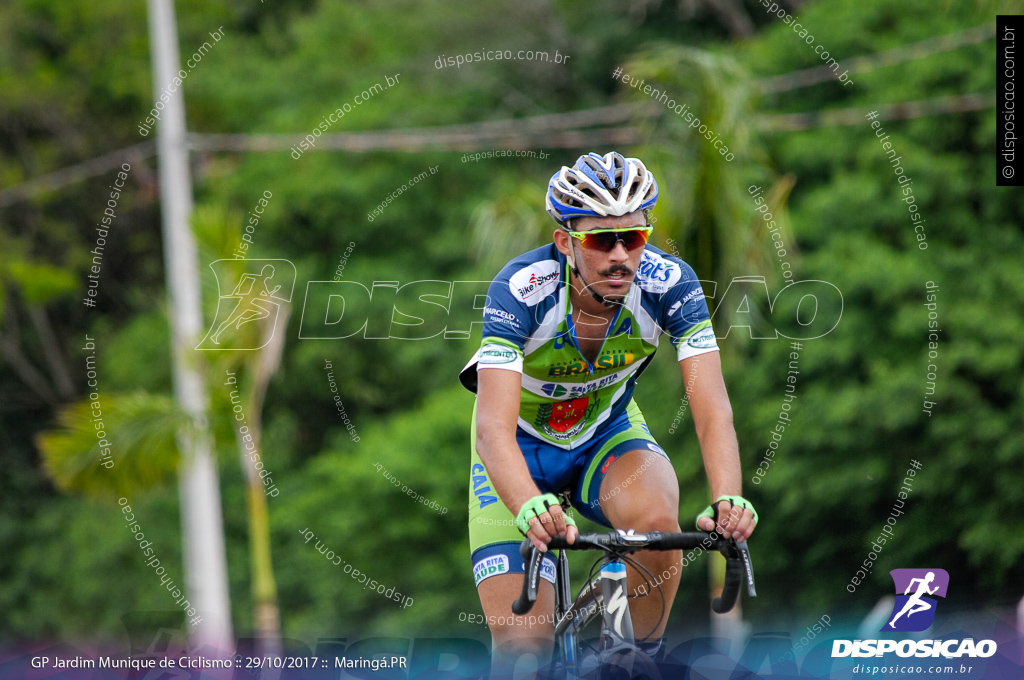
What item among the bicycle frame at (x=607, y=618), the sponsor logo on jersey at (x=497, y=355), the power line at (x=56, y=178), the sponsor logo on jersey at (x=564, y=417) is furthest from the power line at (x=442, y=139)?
the bicycle frame at (x=607, y=618)

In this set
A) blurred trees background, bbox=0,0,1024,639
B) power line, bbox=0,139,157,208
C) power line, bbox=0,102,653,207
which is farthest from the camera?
power line, bbox=0,139,157,208

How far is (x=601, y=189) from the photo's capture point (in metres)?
4.40

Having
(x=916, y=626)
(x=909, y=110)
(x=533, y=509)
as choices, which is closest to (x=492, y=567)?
(x=533, y=509)

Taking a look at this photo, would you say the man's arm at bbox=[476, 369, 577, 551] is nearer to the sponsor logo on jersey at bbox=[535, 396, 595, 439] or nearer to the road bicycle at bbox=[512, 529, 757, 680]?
the road bicycle at bbox=[512, 529, 757, 680]

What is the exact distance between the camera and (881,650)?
4438 mm

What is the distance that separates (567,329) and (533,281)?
0.86 feet

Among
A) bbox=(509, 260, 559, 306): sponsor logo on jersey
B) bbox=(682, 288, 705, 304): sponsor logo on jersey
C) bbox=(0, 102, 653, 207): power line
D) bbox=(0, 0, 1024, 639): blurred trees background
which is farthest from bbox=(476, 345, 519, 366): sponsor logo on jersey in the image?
bbox=(0, 102, 653, 207): power line

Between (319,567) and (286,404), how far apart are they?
3.43 m

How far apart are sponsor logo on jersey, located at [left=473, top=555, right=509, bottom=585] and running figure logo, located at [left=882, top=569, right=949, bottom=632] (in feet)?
5.33

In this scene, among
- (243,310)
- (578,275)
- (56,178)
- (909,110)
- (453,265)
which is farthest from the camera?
(56,178)

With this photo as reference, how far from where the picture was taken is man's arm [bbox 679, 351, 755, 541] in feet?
12.9

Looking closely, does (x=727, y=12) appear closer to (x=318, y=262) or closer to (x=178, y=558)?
(x=318, y=262)

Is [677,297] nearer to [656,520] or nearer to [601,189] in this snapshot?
[601,189]

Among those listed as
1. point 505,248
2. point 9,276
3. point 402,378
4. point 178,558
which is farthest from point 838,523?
point 9,276
